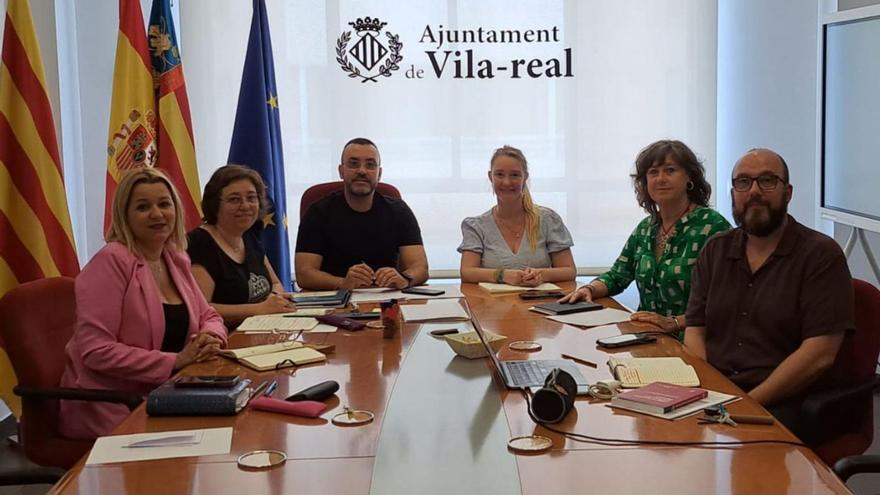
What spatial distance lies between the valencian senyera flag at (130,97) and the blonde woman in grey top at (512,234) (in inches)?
65.2

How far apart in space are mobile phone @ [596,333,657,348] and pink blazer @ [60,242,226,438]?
125 cm

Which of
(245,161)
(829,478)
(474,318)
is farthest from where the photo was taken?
(245,161)

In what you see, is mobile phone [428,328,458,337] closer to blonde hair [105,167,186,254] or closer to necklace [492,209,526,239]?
blonde hair [105,167,186,254]

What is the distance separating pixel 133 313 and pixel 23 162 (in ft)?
5.28

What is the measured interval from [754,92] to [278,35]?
2914 millimetres

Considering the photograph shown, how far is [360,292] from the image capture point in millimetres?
3680

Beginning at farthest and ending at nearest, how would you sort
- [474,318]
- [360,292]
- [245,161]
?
[245,161] < [360,292] < [474,318]

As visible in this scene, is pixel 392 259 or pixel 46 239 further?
pixel 392 259

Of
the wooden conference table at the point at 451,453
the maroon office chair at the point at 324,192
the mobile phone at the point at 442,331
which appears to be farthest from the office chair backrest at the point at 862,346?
the maroon office chair at the point at 324,192

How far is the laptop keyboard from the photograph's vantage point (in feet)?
7.16

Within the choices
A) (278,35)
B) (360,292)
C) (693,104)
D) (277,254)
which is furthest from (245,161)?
(693,104)

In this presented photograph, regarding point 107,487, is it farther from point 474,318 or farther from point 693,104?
point 693,104

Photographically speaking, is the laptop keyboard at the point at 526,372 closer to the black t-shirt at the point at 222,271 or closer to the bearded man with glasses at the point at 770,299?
the bearded man with glasses at the point at 770,299

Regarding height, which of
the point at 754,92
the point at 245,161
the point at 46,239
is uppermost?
the point at 754,92
